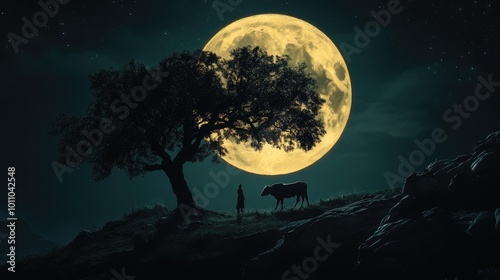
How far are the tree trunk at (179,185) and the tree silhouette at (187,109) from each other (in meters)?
Result: 0.08

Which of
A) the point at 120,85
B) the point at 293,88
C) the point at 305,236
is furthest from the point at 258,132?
the point at 305,236

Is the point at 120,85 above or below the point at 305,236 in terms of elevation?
above

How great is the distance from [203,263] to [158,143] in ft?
46.1

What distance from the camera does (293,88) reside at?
1146 inches

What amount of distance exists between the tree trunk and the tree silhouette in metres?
0.08

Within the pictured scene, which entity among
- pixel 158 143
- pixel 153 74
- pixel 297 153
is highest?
pixel 153 74

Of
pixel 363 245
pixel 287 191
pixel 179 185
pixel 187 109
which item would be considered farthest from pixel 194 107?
pixel 363 245

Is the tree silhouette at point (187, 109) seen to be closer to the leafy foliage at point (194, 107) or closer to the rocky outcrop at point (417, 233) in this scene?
the leafy foliage at point (194, 107)

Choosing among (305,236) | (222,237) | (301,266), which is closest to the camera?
(301,266)

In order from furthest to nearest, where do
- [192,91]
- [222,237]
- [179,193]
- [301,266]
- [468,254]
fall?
1. [179,193]
2. [192,91]
3. [222,237]
4. [301,266]
5. [468,254]

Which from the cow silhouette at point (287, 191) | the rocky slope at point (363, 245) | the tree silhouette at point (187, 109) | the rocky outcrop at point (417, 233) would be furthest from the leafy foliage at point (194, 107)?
the rocky outcrop at point (417, 233)

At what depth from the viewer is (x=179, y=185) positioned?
30.3m

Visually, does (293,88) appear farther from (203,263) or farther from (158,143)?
(203,263)

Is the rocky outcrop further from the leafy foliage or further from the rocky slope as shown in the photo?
the leafy foliage
